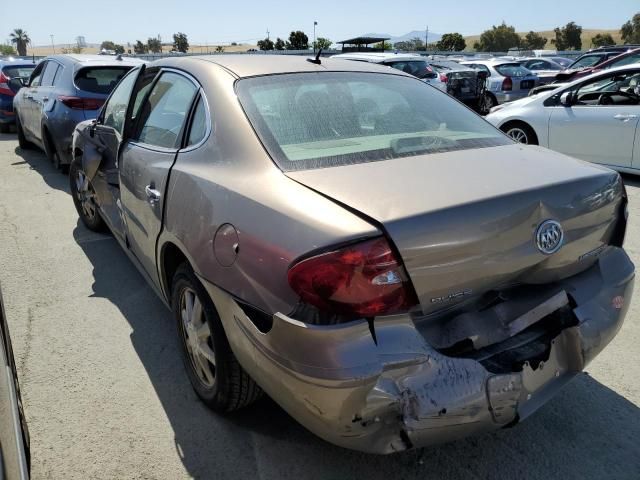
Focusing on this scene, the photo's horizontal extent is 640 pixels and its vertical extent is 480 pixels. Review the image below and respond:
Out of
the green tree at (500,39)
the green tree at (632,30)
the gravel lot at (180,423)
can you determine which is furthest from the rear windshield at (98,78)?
the green tree at (500,39)

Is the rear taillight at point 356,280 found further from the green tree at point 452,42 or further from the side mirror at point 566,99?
the green tree at point 452,42

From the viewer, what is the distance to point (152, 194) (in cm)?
287

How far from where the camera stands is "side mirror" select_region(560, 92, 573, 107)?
7.16 meters

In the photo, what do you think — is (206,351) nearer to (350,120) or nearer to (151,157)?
(151,157)

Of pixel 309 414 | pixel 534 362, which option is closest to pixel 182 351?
pixel 309 414

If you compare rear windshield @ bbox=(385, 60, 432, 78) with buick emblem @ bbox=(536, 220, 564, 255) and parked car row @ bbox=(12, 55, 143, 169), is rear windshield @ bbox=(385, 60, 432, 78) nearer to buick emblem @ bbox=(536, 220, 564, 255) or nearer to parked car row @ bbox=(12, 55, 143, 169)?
parked car row @ bbox=(12, 55, 143, 169)

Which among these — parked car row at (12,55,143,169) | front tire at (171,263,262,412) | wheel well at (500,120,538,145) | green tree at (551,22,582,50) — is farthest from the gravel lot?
green tree at (551,22,582,50)

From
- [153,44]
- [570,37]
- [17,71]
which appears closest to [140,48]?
[153,44]

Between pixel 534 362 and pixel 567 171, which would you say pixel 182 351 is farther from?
pixel 567 171

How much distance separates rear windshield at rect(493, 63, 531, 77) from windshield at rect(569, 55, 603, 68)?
2.47 m

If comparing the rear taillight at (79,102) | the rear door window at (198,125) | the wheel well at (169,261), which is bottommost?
the wheel well at (169,261)

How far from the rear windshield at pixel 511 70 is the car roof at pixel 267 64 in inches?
518

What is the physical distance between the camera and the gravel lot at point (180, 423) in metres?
2.30

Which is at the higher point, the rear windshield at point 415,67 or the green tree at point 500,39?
the green tree at point 500,39
